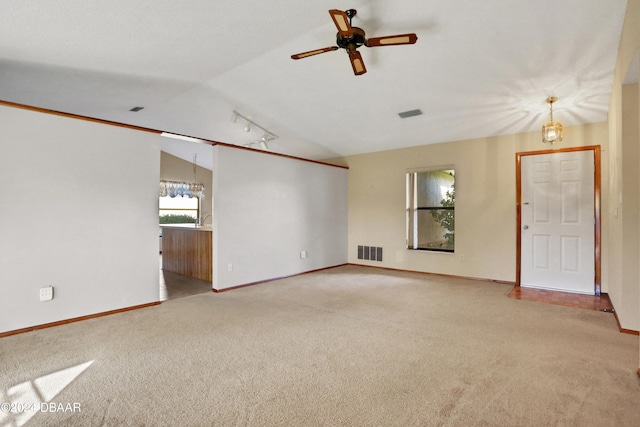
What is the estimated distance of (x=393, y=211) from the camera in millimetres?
6215

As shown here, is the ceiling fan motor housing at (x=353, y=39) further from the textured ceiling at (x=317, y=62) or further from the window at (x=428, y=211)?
the window at (x=428, y=211)

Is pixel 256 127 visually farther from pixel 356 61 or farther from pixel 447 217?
pixel 447 217

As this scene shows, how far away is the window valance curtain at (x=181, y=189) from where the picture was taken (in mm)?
8695

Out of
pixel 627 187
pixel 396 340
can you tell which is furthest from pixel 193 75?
pixel 627 187

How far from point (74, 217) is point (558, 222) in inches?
240

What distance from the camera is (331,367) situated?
2.29 meters

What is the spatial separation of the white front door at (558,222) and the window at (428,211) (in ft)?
4.25

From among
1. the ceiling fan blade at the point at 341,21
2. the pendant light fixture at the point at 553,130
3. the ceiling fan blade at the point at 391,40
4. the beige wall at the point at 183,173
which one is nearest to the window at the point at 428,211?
the pendant light fixture at the point at 553,130

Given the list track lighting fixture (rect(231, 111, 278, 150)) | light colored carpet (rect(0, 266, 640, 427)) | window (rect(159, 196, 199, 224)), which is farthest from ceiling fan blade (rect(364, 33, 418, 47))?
window (rect(159, 196, 199, 224))

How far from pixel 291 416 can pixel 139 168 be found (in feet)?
10.7

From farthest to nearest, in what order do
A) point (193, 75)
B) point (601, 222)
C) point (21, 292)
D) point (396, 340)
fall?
point (601, 222)
point (193, 75)
point (21, 292)
point (396, 340)

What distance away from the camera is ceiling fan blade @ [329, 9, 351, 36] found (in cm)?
247

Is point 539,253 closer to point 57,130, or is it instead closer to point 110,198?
point 110,198

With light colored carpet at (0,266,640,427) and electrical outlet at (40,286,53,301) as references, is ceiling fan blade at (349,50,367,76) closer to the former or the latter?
light colored carpet at (0,266,640,427)
